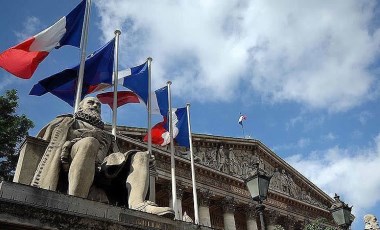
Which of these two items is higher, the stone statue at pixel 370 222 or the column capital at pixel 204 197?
the column capital at pixel 204 197

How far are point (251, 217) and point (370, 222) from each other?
16.9 metres

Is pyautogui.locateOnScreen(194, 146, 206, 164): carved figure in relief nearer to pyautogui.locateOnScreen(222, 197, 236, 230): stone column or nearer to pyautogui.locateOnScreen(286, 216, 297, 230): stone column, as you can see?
pyautogui.locateOnScreen(222, 197, 236, 230): stone column

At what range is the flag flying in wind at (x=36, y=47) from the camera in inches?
408

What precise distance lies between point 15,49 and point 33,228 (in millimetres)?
8461

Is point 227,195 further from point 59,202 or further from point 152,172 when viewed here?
point 59,202

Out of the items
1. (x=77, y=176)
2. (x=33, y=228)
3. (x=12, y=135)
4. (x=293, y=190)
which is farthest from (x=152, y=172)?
(x=293, y=190)

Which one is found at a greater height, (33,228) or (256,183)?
(256,183)

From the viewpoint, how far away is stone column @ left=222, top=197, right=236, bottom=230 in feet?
86.9

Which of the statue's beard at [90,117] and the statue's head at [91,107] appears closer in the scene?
the statue's beard at [90,117]

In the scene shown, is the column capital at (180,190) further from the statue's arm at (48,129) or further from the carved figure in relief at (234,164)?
the statue's arm at (48,129)

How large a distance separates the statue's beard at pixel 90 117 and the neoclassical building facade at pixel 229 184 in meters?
14.9

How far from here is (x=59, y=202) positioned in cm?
360

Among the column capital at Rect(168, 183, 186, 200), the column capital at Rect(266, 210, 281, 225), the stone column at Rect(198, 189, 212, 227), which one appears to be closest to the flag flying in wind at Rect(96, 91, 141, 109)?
the column capital at Rect(168, 183, 186, 200)

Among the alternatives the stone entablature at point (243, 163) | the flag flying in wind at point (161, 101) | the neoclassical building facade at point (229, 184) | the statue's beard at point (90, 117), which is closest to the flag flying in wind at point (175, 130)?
the flag flying in wind at point (161, 101)
